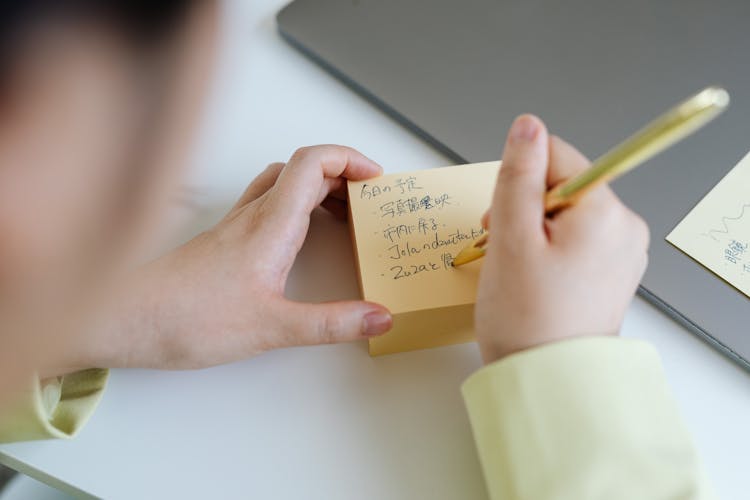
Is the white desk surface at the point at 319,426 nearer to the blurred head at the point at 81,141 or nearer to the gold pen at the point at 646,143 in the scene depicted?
the gold pen at the point at 646,143

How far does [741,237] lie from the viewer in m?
0.54

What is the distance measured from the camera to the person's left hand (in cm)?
47

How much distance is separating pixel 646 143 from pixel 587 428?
7.6 inches

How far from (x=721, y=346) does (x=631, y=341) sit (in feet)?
0.47

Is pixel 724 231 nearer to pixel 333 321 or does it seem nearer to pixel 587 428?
pixel 587 428

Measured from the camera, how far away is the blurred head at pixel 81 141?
120mm

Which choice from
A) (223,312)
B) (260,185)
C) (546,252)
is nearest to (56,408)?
(223,312)

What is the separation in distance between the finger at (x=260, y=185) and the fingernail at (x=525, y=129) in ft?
0.84

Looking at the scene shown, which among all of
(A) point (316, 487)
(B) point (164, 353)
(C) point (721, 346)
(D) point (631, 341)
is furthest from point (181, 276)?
(C) point (721, 346)

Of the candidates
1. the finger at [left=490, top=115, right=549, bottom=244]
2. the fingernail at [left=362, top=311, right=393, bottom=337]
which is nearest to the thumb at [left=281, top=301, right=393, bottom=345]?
the fingernail at [left=362, top=311, right=393, bottom=337]

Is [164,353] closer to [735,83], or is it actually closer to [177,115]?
[177,115]

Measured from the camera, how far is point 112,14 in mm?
141

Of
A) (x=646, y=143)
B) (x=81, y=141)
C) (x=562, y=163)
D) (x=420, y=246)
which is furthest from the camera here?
(x=420, y=246)

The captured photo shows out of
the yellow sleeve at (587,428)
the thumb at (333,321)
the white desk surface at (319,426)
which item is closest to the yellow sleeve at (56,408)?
the white desk surface at (319,426)
